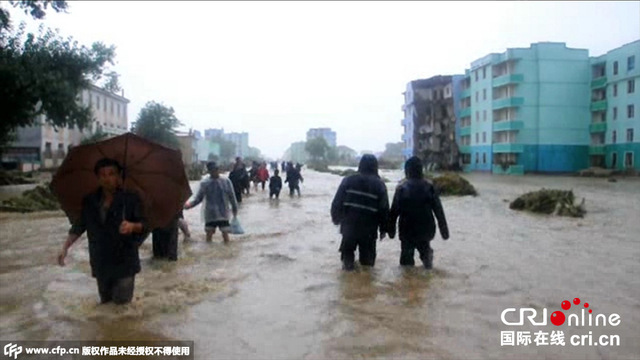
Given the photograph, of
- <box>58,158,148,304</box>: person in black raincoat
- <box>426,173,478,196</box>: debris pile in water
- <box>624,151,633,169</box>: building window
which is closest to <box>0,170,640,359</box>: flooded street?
<box>58,158,148,304</box>: person in black raincoat

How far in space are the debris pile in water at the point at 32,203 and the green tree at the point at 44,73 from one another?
390 cm

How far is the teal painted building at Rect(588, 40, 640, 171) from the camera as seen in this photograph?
49281 mm

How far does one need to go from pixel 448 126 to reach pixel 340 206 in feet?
225

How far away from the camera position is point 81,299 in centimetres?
645

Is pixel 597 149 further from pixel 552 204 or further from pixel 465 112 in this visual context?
pixel 552 204

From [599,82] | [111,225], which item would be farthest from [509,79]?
[111,225]

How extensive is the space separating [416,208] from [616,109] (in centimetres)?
5278

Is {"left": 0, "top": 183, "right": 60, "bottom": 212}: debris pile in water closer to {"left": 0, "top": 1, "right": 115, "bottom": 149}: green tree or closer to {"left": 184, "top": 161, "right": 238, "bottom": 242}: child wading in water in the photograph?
{"left": 0, "top": 1, "right": 115, "bottom": 149}: green tree

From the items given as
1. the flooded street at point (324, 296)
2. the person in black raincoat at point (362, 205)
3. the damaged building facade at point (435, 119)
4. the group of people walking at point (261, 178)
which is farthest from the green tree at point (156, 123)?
the person in black raincoat at point (362, 205)

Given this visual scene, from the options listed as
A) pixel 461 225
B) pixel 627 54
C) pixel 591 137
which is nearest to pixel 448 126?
→ pixel 591 137

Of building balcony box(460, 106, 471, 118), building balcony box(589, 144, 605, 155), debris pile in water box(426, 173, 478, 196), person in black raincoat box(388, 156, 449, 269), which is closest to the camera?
person in black raincoat box(388, 156, 449, 269)

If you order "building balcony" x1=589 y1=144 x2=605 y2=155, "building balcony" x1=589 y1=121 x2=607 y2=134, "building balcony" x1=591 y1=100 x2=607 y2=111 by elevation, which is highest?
"building balcony" x1=591 y1=100 x2=607 y2=111

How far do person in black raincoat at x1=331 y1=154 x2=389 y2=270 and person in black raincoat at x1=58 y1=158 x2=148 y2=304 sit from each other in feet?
10.5

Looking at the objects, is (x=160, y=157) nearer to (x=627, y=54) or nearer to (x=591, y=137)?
(x=627, y=54)
